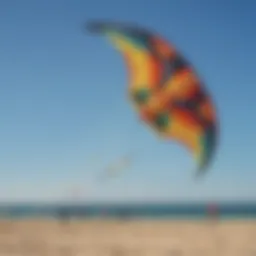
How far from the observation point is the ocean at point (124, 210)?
232cm

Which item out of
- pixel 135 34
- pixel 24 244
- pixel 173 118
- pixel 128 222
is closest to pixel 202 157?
pixel 173 118

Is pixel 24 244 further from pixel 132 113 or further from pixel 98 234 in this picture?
pixel 132 113

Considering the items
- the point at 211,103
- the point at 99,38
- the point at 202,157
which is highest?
the point at 99,38

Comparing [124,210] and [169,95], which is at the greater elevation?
[169,95]

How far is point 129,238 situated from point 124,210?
119 mm

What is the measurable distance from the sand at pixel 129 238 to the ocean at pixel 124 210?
0.03m

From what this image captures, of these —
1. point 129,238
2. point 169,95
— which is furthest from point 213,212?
point 169,95

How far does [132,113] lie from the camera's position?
2320mm

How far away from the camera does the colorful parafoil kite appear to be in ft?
7.63

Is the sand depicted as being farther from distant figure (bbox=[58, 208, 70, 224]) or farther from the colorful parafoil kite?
the colorful parafoil kite

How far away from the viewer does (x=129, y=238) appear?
2.29 metres

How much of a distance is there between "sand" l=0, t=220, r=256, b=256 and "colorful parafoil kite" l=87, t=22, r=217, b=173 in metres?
0.24

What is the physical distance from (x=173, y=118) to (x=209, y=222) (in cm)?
41

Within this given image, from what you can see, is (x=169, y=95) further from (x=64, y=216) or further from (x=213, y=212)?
(x=64, y=216)
